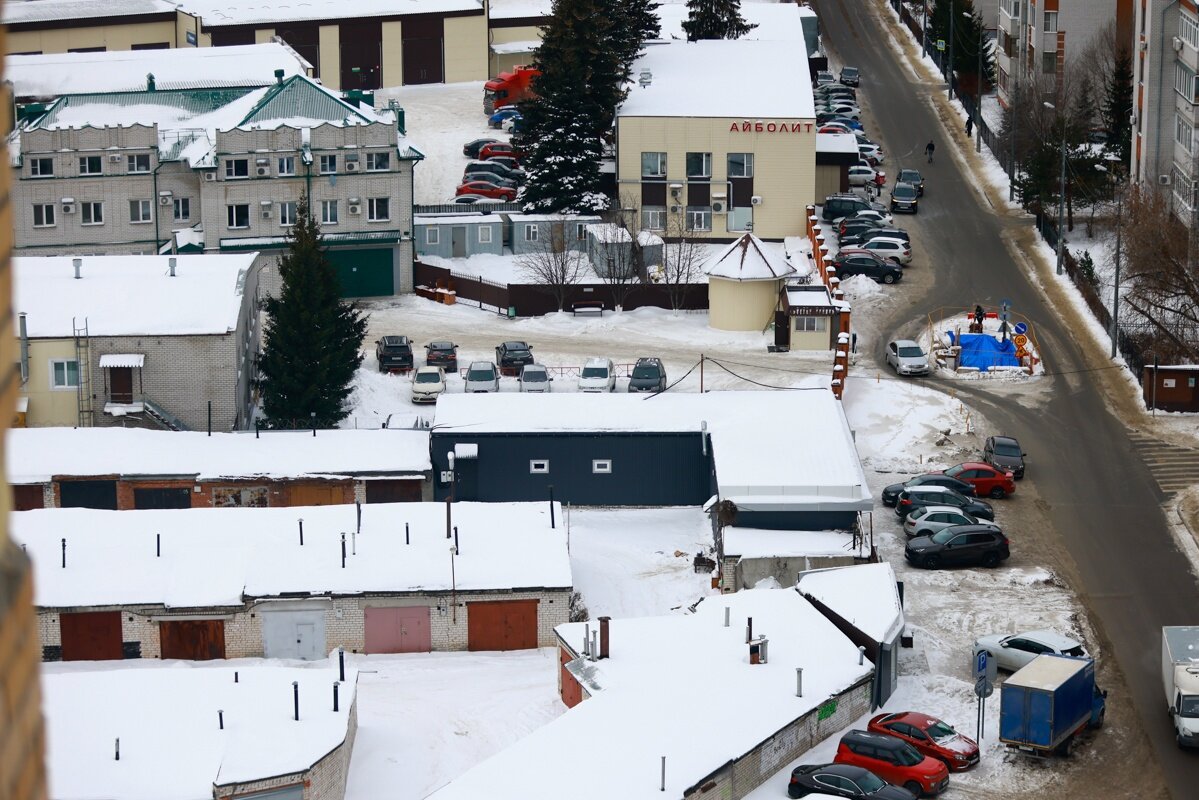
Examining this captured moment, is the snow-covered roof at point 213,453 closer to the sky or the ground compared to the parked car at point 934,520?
closer to the sky

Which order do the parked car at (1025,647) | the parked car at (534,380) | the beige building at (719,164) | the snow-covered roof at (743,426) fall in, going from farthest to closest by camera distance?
1. the beige building at (719,164)
2. the parked car at (534,380)
3. the snow-covered roof at (743,426)
4. the parked car at (1025,647)

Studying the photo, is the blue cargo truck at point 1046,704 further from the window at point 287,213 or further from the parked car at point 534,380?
the window at point 287,213

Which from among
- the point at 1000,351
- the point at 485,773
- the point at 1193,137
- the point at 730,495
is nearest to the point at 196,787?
the point at 485,773

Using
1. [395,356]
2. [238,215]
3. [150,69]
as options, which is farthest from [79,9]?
[395,356]

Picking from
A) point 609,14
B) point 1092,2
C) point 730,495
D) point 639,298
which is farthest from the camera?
point 1092,2

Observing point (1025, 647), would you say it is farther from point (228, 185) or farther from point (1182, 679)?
point (228, 185)

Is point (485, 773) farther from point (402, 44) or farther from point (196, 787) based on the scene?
point (402, 44)

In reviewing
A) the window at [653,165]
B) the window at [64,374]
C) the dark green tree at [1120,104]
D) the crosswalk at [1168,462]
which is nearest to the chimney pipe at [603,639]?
the crosswalk at [1168,462]
